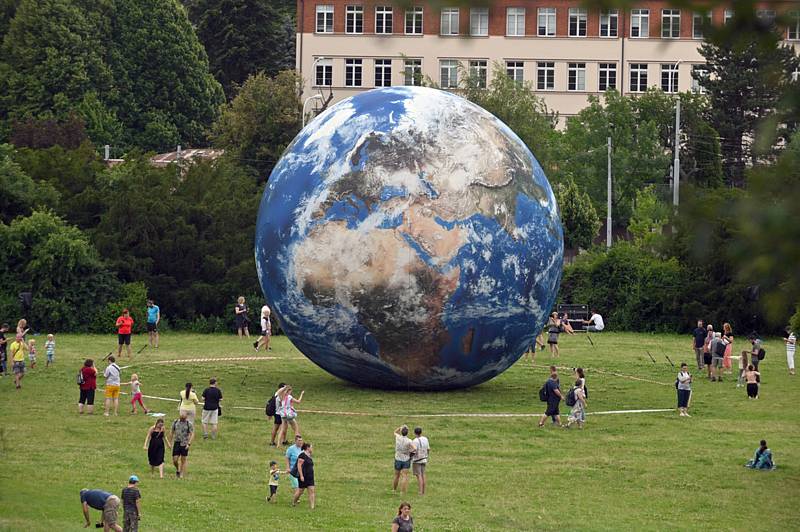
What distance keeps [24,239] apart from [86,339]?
395cm

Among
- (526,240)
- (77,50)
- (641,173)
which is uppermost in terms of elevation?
(77,50)

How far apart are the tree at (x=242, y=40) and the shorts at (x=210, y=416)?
227ft

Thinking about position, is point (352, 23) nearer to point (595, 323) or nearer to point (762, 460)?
point (595, 323)

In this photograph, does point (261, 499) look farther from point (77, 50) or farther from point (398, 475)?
point (77, 50)

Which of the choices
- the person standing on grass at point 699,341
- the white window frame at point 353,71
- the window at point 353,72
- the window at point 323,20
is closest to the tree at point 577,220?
the person standing on grass at point 699,341

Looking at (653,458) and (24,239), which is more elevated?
(24,239)

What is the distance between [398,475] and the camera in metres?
22.5

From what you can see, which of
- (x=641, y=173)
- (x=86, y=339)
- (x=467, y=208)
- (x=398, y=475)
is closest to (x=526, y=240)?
(x=467, y=208)

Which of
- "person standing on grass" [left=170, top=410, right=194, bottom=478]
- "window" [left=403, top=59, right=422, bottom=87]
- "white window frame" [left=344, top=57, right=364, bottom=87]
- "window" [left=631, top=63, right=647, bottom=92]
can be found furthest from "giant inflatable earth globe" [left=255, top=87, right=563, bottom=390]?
"window" [left=631, top=63, right=647, bottom=92]

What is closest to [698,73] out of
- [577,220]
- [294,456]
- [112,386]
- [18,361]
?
[577,220]

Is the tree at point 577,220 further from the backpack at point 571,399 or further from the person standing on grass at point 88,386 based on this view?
the person standing on grass at point 88,386

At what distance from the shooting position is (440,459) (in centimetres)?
2475

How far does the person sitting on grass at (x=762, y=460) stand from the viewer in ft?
80.4

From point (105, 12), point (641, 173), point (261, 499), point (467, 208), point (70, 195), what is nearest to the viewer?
point (261, 499)
